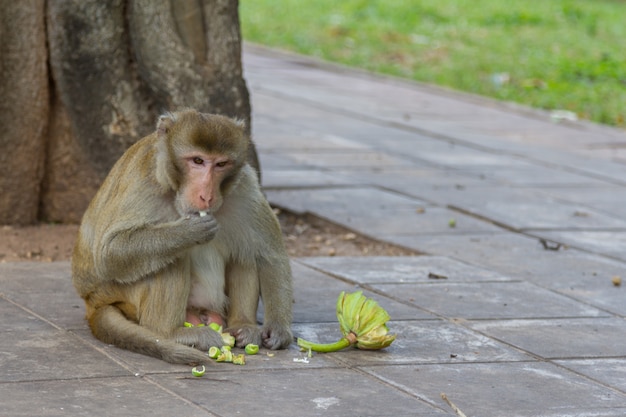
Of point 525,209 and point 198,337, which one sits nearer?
point 198,337

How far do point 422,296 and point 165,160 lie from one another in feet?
6.16

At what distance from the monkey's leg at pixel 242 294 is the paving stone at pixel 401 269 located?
4.24ft

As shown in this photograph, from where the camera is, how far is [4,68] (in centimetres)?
724

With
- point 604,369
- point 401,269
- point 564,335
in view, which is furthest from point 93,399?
point 401,269

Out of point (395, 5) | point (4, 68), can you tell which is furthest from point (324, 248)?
point (395, 5)

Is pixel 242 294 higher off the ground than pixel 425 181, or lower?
higher

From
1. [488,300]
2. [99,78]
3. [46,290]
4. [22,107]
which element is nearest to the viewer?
[46,290]

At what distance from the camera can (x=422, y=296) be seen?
6.31 m

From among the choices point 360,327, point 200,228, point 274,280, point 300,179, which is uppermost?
point 200,228

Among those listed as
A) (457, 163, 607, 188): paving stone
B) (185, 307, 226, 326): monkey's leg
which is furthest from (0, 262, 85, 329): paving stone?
(457, 163, 607, 188): paving stone

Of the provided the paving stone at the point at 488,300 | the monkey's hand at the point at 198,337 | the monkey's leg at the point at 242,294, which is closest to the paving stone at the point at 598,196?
the paving stone at the point at 488,300

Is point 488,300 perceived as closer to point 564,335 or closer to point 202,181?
point 564,335

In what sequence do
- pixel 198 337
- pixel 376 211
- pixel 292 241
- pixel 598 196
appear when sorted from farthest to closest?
pixel 598 196 < pixel 376 211 < pixel 292 241 < pixel 198 337

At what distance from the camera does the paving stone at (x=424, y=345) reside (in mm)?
5152
